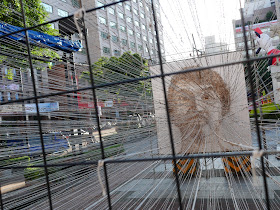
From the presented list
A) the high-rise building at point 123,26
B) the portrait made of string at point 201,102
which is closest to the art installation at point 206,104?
the portrait made of string at point 201,102

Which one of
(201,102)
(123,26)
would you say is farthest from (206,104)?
(123,26)

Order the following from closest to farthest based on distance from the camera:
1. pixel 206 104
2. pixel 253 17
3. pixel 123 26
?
pixel 253 17
pixel 206 104
pixel 123 26

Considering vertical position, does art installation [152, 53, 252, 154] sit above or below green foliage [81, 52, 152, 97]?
below

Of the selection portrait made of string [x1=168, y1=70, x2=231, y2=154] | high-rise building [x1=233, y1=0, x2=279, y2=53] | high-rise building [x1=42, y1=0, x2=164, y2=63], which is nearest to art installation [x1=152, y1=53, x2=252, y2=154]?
portrait made of string [x1=168, y1=70, x2=231, y2=154]

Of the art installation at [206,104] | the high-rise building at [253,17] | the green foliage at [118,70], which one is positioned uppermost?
the high-rise building at [253,17]

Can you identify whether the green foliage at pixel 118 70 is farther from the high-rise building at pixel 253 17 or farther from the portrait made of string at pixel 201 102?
the high-rise building at pixel 253 17

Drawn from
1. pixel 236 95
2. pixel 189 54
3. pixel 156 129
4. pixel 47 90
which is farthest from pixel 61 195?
pixel 236 95

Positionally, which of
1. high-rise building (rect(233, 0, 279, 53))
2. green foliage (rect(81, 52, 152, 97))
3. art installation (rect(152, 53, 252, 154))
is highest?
high-rise building (rect(233, 0, 279, 53))

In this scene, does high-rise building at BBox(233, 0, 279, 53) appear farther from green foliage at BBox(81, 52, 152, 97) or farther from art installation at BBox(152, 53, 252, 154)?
green foliage at BBox(81, 52, 152, 97)

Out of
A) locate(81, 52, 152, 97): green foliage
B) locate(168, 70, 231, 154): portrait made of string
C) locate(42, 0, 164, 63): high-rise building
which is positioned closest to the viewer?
locate(42, 0, 164, 63): high-rise building

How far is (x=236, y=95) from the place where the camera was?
2.77 metres

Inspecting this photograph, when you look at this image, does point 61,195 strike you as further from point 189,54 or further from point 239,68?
point 239,68

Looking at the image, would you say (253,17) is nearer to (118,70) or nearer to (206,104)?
(206,104)

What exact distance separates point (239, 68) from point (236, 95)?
1.02ft
